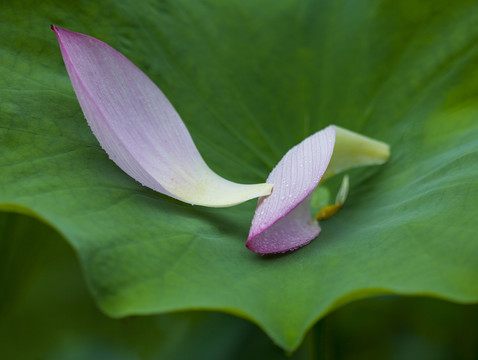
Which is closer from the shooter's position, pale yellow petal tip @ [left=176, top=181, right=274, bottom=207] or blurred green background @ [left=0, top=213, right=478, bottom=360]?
pale yellow petal tip @ [left=176, top=181, right=274, bottom=207]

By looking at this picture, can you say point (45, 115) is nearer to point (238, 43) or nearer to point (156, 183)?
point (156, 183)

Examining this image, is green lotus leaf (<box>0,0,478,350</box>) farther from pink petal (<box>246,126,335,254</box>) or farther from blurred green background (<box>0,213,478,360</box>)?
blurred green background (<box>0,213,478,360</box>)

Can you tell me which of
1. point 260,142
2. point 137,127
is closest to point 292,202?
point 137,127

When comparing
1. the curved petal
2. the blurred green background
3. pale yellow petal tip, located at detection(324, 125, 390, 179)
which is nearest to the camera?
the curved petal

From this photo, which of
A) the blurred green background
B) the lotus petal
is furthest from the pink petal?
the blurred green background

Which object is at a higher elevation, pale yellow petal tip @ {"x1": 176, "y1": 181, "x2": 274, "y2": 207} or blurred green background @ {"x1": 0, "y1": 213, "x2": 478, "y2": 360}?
pale yellow petal tip @ {"x1": 176, "y1": 181, "x2": 274, "y2": 207}

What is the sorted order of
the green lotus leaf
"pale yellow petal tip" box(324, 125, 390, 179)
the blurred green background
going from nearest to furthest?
the green lotus leaf < "pale yellow petal tip" box(324, 125, 390, 179) < the blurred green background

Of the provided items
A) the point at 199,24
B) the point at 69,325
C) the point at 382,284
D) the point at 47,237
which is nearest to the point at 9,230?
the point at 47,237
